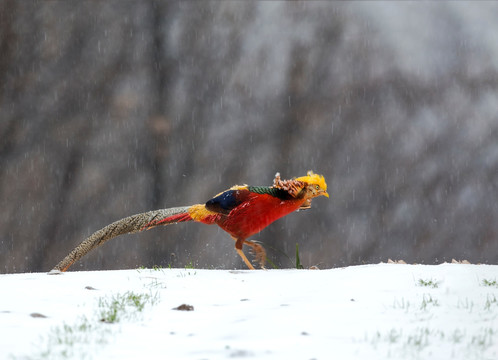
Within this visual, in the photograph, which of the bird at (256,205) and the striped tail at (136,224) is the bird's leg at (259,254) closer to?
the bird at (256,205)

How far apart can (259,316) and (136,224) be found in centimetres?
301

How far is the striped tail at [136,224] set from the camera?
19.3 feet

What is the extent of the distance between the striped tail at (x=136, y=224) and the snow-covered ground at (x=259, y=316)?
3.63 feet

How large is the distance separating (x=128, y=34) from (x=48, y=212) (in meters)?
3.36

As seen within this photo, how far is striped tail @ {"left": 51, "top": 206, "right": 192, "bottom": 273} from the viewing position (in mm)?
5895

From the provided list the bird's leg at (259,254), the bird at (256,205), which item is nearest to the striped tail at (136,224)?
the bird at (256,205)

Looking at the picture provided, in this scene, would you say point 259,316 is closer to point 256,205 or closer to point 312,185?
point 256,205

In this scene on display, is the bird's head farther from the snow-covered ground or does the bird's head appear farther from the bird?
the snow-covered ground

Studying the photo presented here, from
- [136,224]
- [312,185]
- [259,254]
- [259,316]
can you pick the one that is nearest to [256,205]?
[259,254]

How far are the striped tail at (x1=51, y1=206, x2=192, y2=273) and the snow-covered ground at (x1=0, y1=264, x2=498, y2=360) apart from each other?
3.63 ft

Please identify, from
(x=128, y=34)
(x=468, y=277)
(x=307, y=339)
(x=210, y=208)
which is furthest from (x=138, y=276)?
(x=128, y=34)

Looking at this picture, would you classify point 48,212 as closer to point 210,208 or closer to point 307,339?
point 210,208

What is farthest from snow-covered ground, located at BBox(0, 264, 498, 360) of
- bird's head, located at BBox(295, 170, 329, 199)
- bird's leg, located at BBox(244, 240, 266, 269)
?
bird's head, located at BBox(295, 170, 329, 199)

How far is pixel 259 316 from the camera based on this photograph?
3273 mm
